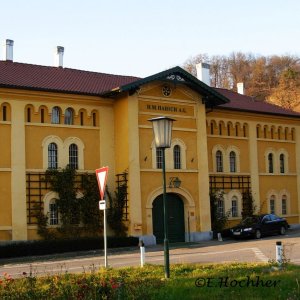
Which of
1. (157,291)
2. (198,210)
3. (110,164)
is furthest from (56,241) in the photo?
(157,291)

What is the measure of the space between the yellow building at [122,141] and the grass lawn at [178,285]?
48.1ft

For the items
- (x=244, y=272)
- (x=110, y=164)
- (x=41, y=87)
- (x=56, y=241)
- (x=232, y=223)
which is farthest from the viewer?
(x=232, y=223)

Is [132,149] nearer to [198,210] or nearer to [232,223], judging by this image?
[198,210]

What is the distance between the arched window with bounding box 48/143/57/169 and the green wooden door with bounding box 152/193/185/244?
6.08 m

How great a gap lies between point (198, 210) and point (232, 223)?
4393mm

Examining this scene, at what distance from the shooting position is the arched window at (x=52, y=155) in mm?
29281

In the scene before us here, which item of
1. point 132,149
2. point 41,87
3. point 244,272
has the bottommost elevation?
point 244,272

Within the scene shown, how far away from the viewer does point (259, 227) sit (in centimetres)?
3188

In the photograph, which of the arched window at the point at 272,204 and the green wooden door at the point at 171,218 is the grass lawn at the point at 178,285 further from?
the arched window at the point at 272,204

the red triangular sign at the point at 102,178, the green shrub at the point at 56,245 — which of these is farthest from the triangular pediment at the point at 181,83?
the red triangular sign at the point at 102,178

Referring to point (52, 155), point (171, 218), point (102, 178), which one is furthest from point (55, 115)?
point (102, 178)

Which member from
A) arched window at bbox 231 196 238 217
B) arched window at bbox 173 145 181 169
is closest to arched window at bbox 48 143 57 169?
arched window at bbox 173 145 181 169

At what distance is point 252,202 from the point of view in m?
37.1

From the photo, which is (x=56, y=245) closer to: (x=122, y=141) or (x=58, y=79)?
(x=122, y=141)
